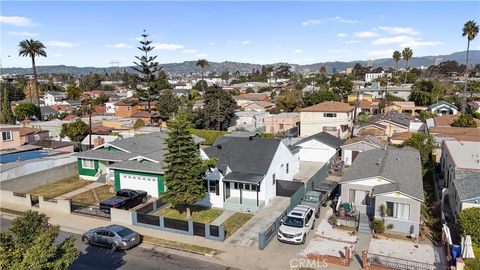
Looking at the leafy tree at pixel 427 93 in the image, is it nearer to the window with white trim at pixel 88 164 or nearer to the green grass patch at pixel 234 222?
the green grass patch at pixel 234 222

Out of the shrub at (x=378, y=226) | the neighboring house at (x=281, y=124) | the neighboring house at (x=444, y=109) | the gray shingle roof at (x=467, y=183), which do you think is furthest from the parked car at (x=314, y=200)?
the neighboring house at (x=444, y=109)

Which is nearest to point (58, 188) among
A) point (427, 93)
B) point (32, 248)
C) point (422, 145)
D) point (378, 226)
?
point (32, 248)

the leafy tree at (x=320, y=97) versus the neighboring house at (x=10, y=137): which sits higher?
the leafy tree at (x=320, y=97)

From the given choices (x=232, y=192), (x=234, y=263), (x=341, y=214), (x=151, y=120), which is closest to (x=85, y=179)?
(x=232, y=192)

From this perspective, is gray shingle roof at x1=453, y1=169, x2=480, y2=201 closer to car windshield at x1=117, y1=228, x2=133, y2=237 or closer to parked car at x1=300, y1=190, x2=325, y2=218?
parked car at x1=300, y1=190, x2=325, y2=218

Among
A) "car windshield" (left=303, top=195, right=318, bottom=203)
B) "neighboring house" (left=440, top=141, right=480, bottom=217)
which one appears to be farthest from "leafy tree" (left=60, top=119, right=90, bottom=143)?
"neighboring house" (left=440, top=141, right=480, bottom=217)

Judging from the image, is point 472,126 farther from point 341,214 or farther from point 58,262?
point 58,262
